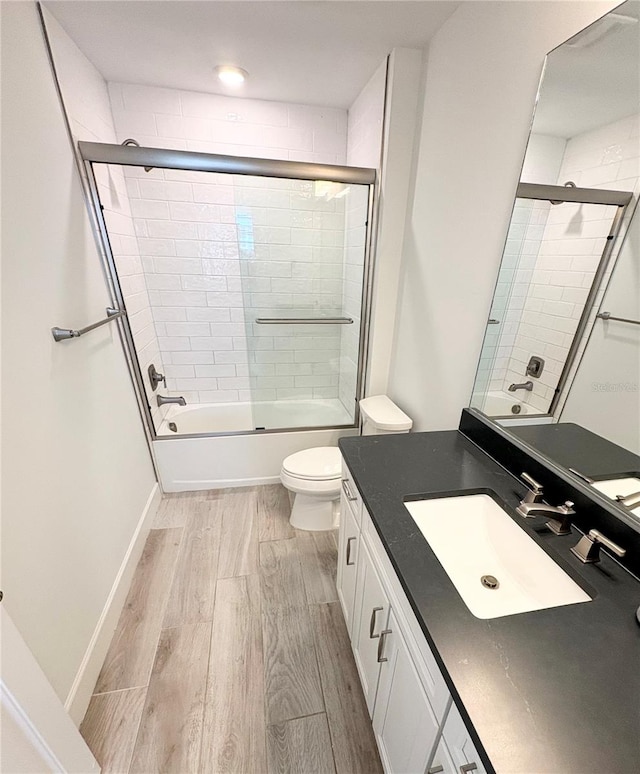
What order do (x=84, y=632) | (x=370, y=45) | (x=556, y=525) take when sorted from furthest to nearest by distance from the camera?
(x=370, y=45) → (x=84, y=632) → (x=556, y=525)

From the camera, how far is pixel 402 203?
1728 mm

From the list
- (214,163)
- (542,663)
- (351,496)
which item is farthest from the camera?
(214,163)

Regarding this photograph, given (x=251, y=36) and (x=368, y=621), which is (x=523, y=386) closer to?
(x=368, y=621)

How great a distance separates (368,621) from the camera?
1051 millimetres

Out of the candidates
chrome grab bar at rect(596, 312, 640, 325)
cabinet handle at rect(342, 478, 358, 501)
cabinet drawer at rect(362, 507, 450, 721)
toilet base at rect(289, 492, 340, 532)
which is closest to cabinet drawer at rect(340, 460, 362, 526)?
cabinet handle at rect(342, 478, 358, 501)

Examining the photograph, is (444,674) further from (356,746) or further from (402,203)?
(402,203)

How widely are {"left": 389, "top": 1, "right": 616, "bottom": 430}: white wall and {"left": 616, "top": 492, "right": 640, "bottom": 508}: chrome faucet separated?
2.03 feet

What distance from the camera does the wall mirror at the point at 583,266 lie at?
752 millimetres

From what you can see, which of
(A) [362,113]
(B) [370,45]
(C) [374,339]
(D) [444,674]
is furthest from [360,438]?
(A) [362,113]

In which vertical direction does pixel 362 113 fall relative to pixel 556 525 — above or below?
above

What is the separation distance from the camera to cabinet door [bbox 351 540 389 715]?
35.8 inches

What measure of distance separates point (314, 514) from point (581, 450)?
141 centimetres

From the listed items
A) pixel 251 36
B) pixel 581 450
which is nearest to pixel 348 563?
pixel 581 450

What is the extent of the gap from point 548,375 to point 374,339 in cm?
114
